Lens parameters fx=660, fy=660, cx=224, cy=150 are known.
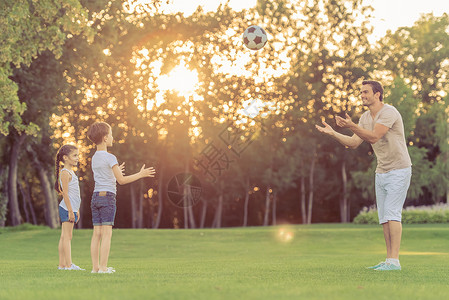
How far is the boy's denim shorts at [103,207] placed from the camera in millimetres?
8711

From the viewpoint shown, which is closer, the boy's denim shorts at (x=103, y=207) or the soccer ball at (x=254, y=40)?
the boy's denim shorts at (x=103, y=207)

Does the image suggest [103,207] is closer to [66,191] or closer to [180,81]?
[66,191]

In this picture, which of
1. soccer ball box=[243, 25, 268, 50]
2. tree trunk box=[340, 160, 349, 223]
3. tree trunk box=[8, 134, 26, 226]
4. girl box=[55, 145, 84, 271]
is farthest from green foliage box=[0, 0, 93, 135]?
tree trunk box=[340, 160, 349, 223]

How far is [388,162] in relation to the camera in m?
9.46

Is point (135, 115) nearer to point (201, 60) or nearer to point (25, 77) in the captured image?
point (201, 60)

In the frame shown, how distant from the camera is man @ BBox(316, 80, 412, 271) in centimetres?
926

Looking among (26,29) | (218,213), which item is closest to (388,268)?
(26,29)

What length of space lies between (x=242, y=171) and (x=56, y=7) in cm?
3324

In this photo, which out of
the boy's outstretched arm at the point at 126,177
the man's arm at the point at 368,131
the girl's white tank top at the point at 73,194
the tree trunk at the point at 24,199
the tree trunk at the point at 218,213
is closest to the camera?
the boy's outstretched arm at the point at 126,177

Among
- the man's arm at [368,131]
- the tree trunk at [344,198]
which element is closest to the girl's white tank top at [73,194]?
the man's arm at [368,131]

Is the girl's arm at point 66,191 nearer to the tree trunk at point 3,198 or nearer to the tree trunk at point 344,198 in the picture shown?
the tree trunk at point 3,198

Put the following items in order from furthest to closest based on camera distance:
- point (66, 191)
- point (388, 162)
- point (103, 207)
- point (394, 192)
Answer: point (66, 191) → point (388, 162) → point (394, 192) → point (103, 207)

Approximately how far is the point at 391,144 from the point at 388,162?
0.26 m

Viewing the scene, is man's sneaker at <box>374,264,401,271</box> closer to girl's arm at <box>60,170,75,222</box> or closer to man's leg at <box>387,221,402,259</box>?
man's leg at <box>387,221,402,259</box>
